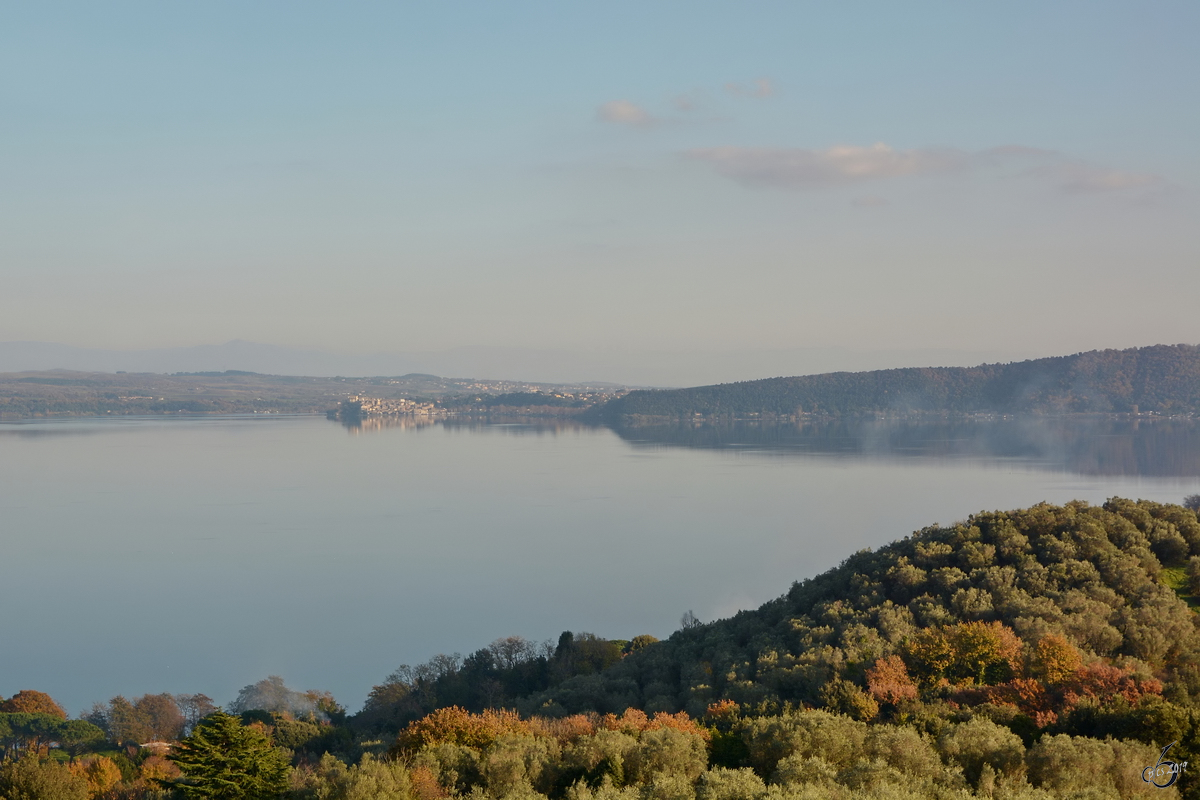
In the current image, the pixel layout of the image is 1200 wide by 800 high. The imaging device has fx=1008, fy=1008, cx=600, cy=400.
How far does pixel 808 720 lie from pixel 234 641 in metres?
27.1

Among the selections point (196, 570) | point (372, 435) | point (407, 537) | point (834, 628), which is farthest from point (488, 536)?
point (372, 435)

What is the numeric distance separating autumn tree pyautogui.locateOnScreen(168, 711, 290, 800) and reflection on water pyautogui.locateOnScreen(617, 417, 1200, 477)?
70561 mm

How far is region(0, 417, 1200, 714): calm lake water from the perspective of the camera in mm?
33750

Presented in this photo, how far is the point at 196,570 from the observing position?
45.1m

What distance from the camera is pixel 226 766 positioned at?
11.9 meters

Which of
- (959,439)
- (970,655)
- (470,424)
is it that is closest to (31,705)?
(970,655)

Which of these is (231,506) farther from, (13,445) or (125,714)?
(13,445)

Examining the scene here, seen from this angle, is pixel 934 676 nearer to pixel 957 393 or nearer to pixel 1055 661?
pixel 1055 661

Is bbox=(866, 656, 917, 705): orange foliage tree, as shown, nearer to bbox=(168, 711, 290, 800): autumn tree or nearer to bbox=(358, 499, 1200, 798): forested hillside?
bbox=(358, 499, 1200, 798): forested hillside

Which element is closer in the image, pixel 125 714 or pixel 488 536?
pixel 125 714

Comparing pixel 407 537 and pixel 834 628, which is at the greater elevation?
pixel 834 628
